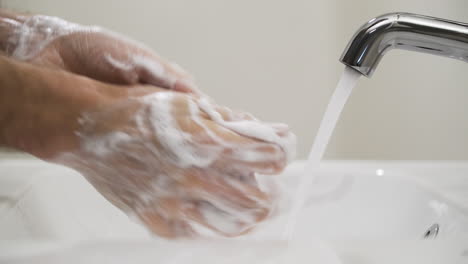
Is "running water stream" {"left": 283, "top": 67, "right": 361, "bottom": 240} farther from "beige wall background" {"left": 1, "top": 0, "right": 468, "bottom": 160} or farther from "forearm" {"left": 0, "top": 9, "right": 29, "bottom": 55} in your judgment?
"beige wall background" {"left": 1, "top": 0, "right": 468, "bottom": 160}

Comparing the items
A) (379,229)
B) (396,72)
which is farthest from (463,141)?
(379,229)

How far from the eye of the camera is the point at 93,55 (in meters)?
0.48

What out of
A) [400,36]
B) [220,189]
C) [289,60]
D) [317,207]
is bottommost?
[317,207]

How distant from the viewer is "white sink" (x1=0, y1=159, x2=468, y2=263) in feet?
2.29

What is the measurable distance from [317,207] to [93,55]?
19.6 inches

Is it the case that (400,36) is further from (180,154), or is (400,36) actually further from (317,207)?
(317,207)

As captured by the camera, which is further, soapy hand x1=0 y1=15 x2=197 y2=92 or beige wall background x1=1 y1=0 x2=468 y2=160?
beige wall background x1=1 y1=0 x2=468 y2=160

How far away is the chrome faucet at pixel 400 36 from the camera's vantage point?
39cm

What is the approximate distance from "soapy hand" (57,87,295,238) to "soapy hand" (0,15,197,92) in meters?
0.04

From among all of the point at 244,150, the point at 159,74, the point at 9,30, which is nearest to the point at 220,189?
the point at 244,150

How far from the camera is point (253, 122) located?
44 cm

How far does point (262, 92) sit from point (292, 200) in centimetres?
42

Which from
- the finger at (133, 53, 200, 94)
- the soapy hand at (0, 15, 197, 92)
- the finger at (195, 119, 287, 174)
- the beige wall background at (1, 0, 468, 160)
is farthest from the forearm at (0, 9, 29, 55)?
the beige wall background at (1, 0, 468, 160)

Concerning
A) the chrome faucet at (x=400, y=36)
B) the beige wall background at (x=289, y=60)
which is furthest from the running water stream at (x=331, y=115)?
the beige wall background at (x=289, y=60)
